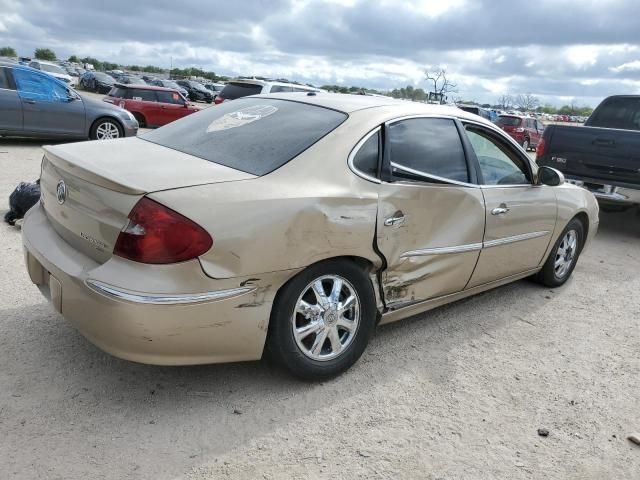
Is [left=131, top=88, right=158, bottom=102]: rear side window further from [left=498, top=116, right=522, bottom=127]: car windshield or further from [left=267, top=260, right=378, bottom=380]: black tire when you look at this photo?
[left=267, top=260, right=378, bottom=380]: black tire

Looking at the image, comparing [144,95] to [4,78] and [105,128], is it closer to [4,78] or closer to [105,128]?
[105,128]

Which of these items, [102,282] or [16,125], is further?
[16,125]

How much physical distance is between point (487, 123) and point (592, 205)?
5.91 ft

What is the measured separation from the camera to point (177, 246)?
2.49 m

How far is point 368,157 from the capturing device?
3250mm

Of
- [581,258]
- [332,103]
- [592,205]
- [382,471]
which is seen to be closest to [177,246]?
[382,471]

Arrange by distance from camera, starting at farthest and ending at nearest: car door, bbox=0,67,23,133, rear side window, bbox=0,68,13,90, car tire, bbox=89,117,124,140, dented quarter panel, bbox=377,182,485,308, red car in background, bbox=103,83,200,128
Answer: red car in background, bbox=103,83,200,128 < car tire, bbox=89,117,124,140 < rear side window, bbox=0,68,13,90 < car door, bbox=0,67,23,133 < dented quarter panel, bbox=377,182,485,308

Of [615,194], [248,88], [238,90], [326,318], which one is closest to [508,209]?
[326,318]

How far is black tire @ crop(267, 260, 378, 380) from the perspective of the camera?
2.86 meters

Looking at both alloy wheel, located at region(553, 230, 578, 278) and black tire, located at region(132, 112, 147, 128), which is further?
black tire, located at region(132, 112, 147, 128)

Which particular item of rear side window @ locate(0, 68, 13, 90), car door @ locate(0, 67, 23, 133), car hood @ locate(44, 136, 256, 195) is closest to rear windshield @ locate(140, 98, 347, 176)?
car hood @ locate(44, 136, 256, 195)

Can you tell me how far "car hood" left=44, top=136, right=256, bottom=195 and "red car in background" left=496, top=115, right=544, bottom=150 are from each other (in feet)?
73.8

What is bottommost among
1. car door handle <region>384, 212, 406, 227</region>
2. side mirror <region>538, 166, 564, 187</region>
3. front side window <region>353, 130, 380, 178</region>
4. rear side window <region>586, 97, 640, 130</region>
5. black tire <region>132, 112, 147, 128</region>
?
black tire <region>132, 112, 147, 128</region>

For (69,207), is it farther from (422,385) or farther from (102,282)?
(422,385)
